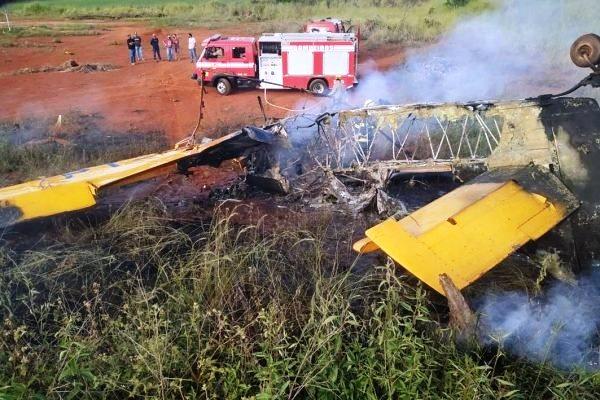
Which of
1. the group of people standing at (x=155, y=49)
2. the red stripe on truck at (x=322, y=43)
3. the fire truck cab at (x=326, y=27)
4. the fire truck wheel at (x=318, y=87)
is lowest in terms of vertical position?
the fire truck wheel at (x=318, y=87)

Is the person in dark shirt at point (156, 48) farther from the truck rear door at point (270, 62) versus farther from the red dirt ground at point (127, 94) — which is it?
the truck rear door at point (270, 62)

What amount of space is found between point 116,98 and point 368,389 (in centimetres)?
1737

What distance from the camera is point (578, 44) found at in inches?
231

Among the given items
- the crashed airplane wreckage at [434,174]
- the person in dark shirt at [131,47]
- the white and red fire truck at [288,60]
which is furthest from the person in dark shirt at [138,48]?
the crashed airplane wreckage at [434,174]

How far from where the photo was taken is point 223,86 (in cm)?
1880

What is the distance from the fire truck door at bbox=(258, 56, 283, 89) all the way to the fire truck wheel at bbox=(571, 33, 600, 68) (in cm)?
1306

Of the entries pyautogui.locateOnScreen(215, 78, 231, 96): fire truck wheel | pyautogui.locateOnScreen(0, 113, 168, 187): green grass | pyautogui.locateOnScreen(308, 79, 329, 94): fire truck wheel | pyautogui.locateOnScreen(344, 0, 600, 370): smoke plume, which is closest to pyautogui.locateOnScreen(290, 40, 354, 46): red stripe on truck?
pyautogui.locateOnScreen(308, 79, 329, 94): fire truck wheel

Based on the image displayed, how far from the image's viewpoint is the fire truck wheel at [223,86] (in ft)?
61.6

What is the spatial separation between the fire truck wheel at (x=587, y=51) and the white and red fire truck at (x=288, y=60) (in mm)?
12405

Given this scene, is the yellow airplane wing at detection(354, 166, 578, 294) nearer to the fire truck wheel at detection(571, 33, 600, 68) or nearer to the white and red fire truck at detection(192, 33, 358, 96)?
the fire truck wheel at detection(571, 33, 600, 68)

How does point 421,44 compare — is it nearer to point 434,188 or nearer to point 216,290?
point 434,188

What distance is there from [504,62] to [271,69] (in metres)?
8.93

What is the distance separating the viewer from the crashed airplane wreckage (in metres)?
5.04

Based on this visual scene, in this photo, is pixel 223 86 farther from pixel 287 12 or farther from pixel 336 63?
pixel 287 12
